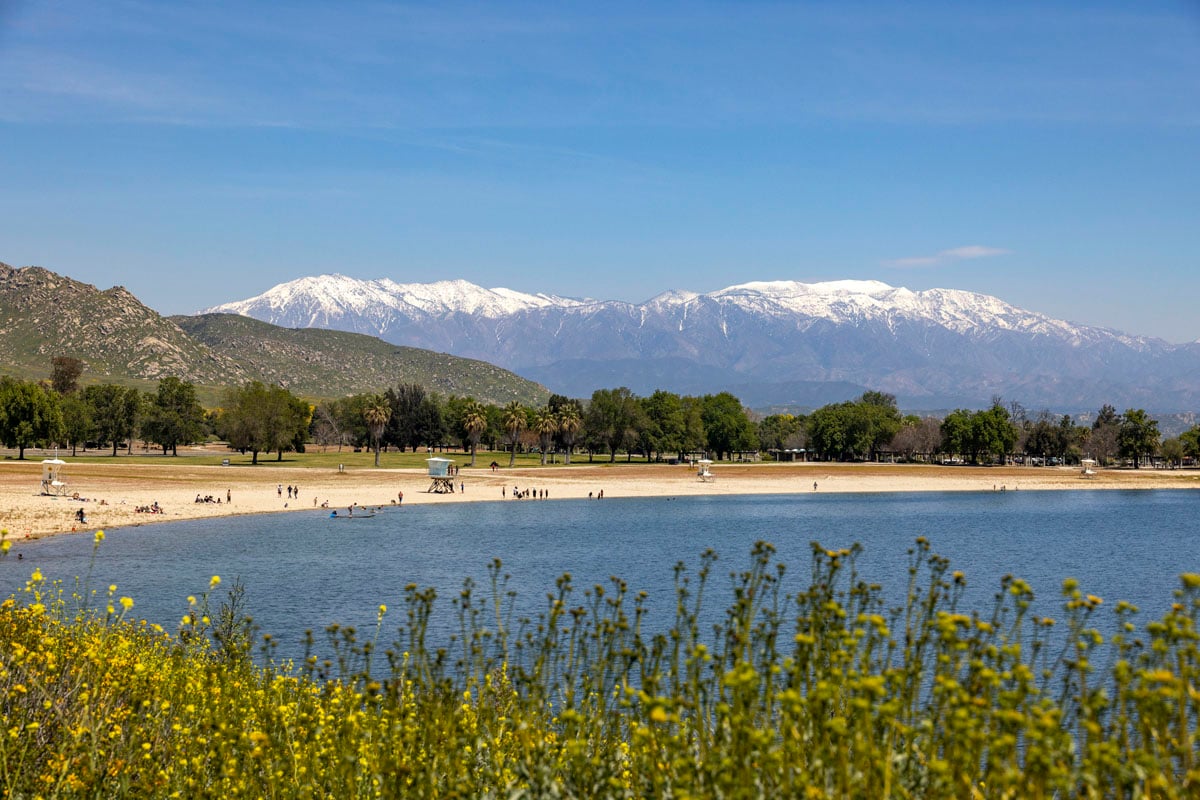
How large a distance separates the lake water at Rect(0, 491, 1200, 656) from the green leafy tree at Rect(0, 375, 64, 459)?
5874 cm

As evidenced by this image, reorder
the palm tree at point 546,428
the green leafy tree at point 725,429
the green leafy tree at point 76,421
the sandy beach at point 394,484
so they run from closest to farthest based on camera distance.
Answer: the sandy beach at point 394,484 → the green leafy tree at point 76,421 → the palm tree at point 546,428 → the green leafy tree at point 725,429

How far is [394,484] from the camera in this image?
111 m

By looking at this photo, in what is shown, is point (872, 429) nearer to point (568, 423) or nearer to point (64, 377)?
point (568, 423)

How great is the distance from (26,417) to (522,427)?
215 ft

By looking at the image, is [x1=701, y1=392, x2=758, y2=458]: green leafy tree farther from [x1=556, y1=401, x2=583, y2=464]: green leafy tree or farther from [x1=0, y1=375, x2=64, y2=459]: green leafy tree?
[x1=0, y1=375, x2=64, y2=459]: green leafy tree

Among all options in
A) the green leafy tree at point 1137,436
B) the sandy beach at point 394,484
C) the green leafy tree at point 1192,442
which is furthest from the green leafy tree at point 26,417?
the green leafy tree at point 1192,442

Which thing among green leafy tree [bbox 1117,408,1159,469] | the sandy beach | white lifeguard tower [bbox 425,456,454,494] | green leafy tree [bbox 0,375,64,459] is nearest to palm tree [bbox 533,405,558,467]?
the sandy beach

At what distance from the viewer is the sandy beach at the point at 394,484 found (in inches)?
2886

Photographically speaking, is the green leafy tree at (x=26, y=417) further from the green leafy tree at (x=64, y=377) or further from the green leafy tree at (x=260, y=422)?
the green leafy tree at (x=64, y=377)

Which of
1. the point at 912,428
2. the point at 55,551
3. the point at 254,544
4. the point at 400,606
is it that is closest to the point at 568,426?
the point at 912,428

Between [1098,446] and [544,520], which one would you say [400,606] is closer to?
[544,520]

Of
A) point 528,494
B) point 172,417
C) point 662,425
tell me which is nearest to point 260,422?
point 172,417

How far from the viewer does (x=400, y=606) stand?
4047cm

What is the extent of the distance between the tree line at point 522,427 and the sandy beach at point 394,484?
6.59 m
